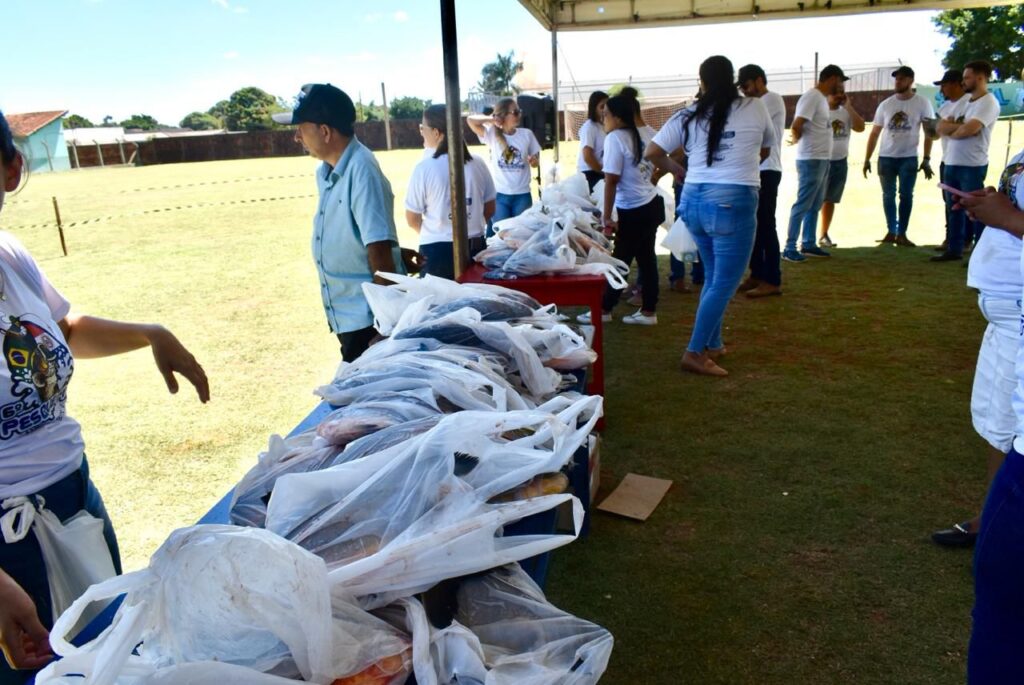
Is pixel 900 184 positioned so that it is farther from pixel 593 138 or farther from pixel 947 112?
pixel 593 138

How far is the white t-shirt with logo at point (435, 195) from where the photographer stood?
15.1 ft

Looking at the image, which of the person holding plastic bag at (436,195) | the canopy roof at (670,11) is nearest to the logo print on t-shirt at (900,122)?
the canopy roof at (670,11)

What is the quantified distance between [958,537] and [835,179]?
575 cm

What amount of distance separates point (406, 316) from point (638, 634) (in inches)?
48.1

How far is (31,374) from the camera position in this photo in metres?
1.38

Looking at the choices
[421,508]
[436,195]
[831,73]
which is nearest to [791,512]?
[421,508]

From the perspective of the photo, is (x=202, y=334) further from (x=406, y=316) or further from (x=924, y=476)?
(x=924, y=476)

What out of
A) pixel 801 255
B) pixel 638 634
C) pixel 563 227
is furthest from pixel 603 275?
pixel 801 255

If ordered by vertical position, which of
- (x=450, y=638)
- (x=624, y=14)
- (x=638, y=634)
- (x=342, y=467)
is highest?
(x=624, y=14)

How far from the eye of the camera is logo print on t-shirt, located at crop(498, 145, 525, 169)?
6.18 m

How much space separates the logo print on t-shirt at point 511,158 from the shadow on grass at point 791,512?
1966 mm

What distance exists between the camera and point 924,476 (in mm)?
3100

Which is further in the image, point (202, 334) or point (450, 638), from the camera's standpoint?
point (202, 334)

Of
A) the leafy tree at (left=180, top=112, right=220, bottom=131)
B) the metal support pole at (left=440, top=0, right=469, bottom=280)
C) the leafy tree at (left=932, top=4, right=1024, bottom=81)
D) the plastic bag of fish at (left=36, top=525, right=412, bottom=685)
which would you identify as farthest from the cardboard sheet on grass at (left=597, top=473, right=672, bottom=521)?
the leafy tree at (left=180, top=112, right=220, bottom=131)
